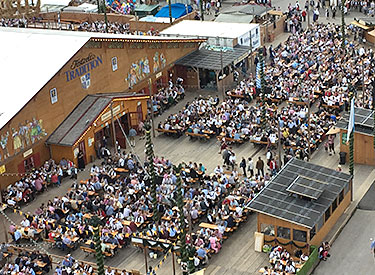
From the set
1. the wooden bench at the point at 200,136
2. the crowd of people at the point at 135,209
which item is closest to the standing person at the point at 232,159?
the crowd of people at the point at 135,209

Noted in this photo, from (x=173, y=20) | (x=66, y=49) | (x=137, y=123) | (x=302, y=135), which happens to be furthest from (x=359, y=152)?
(x=173, y=20)

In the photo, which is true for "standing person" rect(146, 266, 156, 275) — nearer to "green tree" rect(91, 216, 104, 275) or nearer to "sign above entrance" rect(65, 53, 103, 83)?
"green tree" rect(91, 216, 104, 275)

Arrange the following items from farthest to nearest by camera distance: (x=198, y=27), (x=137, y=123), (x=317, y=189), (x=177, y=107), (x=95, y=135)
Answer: (x=198, y=27), (x=177, y=107), (x=137, y=123), (x=95, y=135), (x=317, y=189)

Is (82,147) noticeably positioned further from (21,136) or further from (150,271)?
(150,271)

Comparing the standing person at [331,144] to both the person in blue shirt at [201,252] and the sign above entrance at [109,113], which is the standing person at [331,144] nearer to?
the sign above entrance at [109,113]

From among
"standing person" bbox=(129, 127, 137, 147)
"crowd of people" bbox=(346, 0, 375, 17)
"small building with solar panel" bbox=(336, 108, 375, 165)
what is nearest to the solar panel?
"small building with solar panel" bbox=(336, 108, 375, 165)

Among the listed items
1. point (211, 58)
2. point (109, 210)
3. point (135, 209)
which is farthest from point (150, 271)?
point (211, 58)

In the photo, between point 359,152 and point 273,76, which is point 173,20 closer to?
point 273,76
